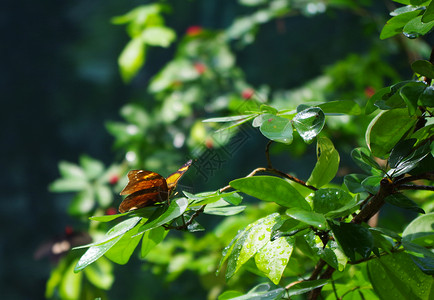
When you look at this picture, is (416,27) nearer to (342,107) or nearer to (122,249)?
(342,107)

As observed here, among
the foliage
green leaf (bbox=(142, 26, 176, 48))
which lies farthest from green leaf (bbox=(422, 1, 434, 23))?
green leaf (bbox=(142, 26, 176, 48))

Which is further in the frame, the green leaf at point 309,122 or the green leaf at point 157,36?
the green leaf at point 157,36

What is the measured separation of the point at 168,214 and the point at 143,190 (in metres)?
0.03

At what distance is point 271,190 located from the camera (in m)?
0.29

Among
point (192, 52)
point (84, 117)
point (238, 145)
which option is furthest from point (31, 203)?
point (238, 145)

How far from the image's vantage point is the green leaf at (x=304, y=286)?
306mm

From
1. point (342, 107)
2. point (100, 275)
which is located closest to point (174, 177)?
point (342, 107)

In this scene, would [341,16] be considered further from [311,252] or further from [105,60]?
[311,252]

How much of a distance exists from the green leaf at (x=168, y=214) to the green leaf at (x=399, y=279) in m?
0.14

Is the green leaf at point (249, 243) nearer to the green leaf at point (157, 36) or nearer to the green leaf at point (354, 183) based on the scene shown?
the green leaf at point (354, 183)

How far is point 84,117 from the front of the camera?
12.4 feet

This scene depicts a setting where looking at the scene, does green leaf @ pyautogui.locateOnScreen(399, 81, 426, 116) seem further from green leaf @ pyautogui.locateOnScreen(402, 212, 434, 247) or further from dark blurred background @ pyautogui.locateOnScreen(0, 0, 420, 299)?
dark blurred background @ pyautogui.locateOnScreen(0, 0, 420, 299)

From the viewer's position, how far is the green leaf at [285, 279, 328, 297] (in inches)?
12.1

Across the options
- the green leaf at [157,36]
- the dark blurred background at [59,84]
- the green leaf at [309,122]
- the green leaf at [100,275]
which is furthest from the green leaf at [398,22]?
the dark blurred background at [59,84]
